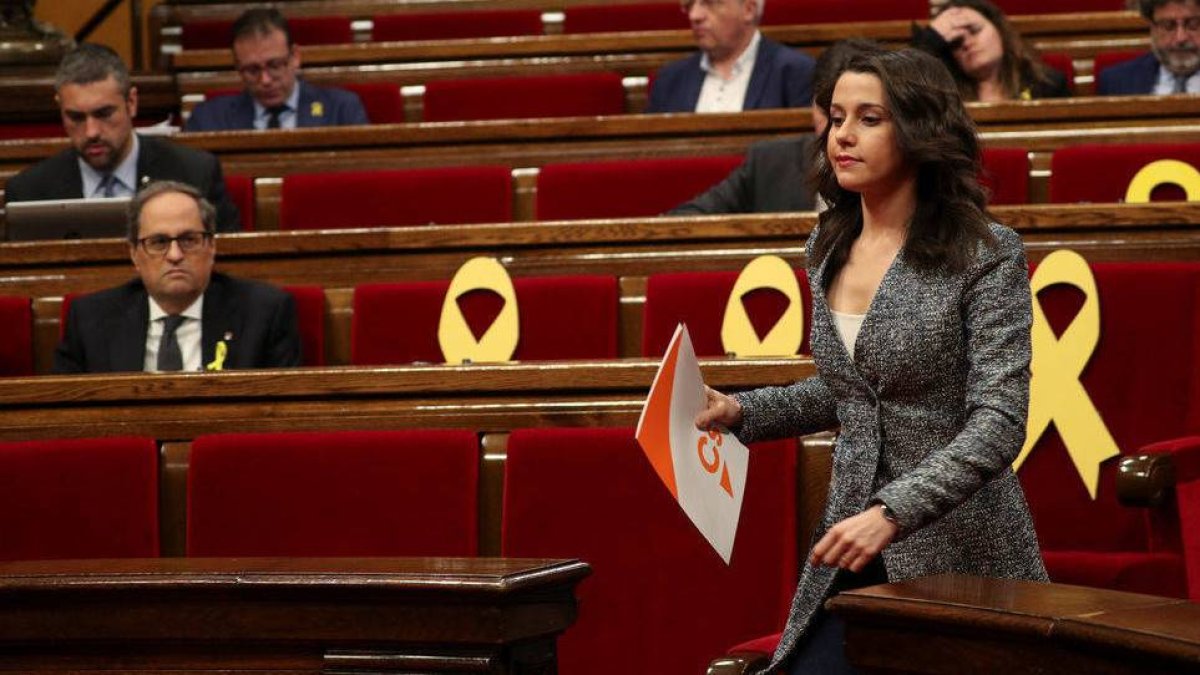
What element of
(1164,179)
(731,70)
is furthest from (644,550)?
(731,70)

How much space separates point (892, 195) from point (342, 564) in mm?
231

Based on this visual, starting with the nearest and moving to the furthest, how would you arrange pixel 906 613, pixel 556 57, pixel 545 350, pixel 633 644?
pixel 906 613
pixel 633 644
pixel 545 350
pixel 556 57

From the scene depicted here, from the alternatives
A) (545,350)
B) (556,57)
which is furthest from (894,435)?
(556,57)

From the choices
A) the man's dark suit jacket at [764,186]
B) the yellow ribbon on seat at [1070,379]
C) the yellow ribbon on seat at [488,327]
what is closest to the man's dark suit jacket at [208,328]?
the yellow ribbon on seat at [488,327]

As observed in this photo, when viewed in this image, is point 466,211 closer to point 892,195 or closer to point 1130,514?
point 1130,514

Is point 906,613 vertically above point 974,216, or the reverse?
point 974,216

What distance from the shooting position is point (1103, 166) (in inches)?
47.9

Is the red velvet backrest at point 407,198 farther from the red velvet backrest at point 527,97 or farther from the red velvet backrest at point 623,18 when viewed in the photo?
the red velvet backrest at point 623,18

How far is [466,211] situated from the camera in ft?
4.50

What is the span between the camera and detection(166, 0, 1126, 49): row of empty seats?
1.84 metres

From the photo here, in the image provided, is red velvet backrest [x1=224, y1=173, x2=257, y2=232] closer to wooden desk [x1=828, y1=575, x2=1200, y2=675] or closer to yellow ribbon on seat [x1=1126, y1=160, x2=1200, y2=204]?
yellow ribbon on seat [x1=1126, y1=160, x2=1200, y2=204]

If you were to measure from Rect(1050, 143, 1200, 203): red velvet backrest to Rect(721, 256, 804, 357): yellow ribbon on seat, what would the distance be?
1.01 ft

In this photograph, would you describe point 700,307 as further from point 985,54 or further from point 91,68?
point 91,68

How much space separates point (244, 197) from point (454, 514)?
727 millimetres
